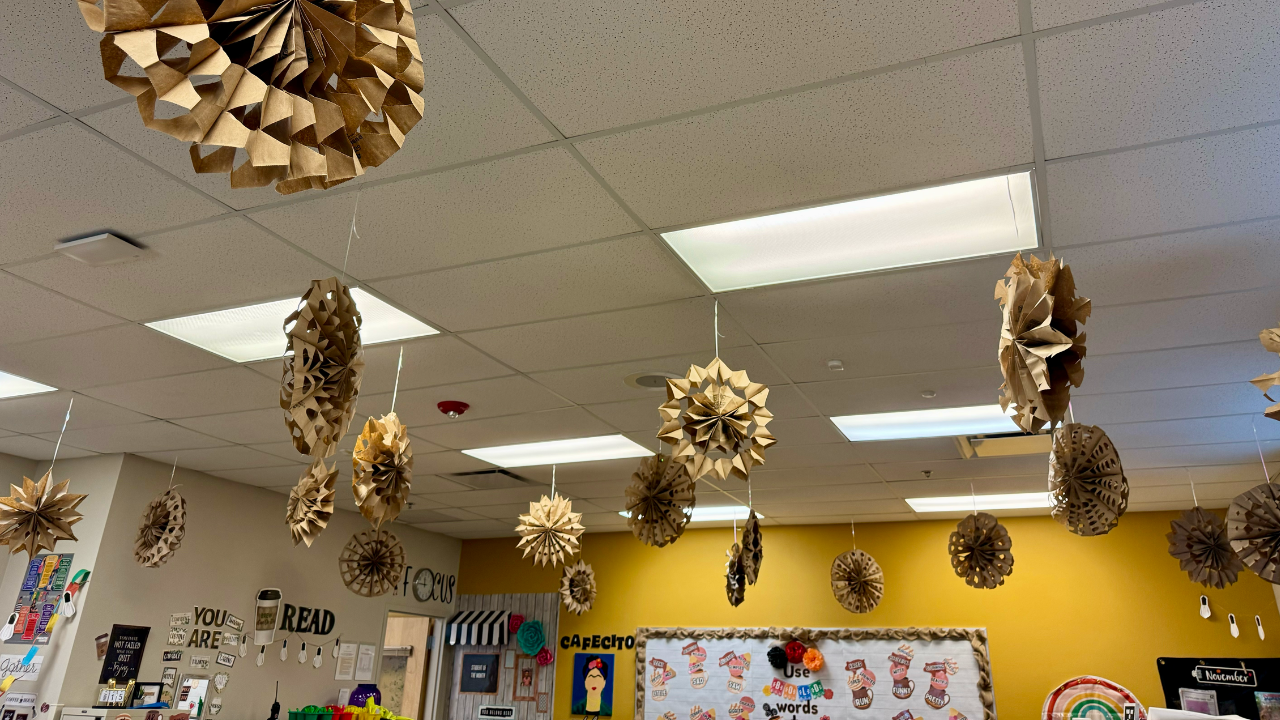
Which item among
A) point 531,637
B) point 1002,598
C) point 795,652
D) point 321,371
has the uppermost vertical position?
point 321,371

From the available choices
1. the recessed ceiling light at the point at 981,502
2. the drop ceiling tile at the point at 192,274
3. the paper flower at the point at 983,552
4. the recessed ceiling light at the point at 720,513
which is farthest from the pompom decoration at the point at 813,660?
the drop ceiling tile at the point at 192,274

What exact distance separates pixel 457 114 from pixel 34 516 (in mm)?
3369

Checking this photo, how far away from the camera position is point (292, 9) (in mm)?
810

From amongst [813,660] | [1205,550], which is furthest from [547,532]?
[1205,550]

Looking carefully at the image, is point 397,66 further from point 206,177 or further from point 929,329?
point 929,329

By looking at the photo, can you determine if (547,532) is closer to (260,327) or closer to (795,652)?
(260,327)

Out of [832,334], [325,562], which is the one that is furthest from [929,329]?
[325,562]

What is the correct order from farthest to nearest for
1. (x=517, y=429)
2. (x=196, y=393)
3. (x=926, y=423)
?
(x=517, y=429) < (x=926, y=423) < (x=196, y=393)

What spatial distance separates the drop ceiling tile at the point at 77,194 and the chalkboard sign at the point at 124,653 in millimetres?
3409

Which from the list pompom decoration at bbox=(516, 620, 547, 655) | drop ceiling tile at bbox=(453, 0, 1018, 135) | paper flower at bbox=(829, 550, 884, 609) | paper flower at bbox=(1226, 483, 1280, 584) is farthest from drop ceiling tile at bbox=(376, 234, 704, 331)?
pompom decoration at bbox=(516, 620, 547, 655)

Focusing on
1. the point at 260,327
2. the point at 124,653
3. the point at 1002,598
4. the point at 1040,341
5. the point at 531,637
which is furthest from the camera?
the point at 531,637

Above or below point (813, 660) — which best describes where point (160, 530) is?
above

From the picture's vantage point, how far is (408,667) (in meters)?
8.23

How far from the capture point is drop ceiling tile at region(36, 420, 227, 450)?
15.6 ft
